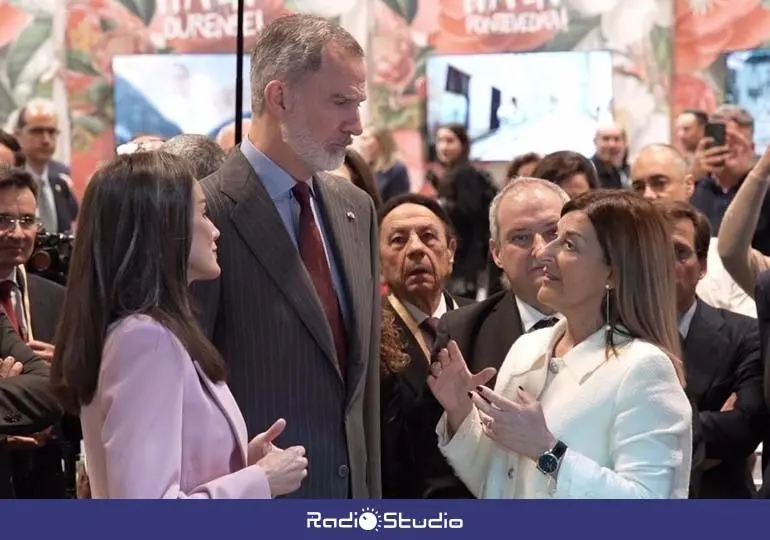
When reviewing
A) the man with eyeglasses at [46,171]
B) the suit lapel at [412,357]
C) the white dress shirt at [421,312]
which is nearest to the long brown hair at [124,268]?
the suit lapel at [412,357]

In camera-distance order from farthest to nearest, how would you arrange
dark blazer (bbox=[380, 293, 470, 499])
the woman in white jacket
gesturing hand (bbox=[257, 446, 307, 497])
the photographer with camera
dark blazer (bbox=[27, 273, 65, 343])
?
dark blazer (bbox=[27, 273, 65, 343])
the photographer with camera
dark blazer (bbox=[380, 293, 470, 499])
the woman in white jacket
gesturing hand (bbox=[257, 446, 307, 497])

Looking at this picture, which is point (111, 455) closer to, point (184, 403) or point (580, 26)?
point (184, 403)

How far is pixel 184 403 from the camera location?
2.36 meters

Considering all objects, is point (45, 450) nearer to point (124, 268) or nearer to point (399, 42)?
point (124, 268)

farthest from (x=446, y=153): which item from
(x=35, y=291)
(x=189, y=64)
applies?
(x=35, y=291)

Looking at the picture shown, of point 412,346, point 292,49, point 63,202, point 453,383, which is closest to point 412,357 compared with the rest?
point 412,346

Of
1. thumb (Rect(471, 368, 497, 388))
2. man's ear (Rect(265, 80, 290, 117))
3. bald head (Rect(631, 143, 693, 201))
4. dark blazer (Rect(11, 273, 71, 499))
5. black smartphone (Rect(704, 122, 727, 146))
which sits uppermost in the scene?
man's ear (Rect(265, 80, 290, 117))

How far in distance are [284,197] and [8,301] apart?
4.39ft

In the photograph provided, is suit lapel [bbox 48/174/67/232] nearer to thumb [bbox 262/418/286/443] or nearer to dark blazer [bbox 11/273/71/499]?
dark blazer [bbox 11/273/71/499]

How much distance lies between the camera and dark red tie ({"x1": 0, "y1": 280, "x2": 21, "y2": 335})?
A: 13.1 ft

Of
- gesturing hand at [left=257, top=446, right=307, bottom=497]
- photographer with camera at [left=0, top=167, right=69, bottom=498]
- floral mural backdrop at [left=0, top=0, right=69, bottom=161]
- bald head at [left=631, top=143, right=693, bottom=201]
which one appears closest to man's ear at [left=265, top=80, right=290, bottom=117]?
gesturing hand at [left=257, top=446, right=307, bottom=497]

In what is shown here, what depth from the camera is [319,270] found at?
3.01m

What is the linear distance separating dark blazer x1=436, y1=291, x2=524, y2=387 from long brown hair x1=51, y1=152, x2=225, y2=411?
127cm

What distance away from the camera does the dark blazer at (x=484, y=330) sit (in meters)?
3.58
